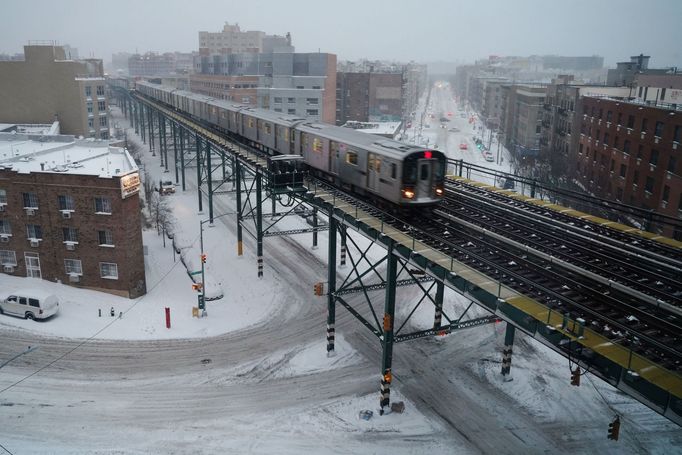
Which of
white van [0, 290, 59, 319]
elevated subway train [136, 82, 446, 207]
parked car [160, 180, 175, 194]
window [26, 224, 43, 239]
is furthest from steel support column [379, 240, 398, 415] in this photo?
parked car [160, 180, 175, 194]

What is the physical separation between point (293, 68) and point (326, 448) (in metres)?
99.6

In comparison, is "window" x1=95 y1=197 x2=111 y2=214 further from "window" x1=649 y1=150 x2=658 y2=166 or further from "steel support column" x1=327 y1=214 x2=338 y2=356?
"window" x1=649 y1=150 x2=658 y2=166

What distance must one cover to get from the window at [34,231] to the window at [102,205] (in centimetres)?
473

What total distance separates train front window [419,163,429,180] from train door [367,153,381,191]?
2.45 meters

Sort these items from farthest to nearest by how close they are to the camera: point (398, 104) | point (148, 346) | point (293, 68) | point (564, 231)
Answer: point (398, 104), point (293, 68), point (148, 346), point (564, 231)

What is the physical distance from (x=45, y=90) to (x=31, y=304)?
2042 inches

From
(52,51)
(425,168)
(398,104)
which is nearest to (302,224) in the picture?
(425,168)

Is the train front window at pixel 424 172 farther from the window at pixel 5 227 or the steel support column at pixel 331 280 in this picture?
the window at pixel 5 227

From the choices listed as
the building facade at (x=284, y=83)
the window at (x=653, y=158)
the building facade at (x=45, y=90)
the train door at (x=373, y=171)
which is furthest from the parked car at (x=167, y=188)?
the window at (x=653, y=158)

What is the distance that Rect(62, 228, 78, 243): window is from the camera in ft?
121

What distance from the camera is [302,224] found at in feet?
173

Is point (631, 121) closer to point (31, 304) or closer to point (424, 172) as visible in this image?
point (424, 172)

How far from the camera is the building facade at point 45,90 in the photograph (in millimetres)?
72188

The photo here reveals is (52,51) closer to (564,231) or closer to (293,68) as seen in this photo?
(293,68)
